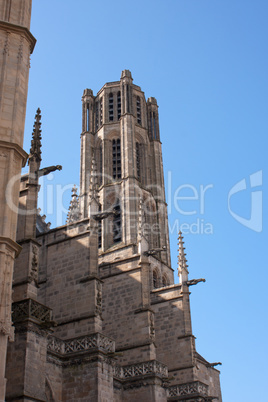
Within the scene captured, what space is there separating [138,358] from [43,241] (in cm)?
622

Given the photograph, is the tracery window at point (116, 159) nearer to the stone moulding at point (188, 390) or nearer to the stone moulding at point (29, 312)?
the stone moulding at point (188, 390)

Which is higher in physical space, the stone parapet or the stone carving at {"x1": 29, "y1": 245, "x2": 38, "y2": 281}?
the stone carving at {"x1": 29, "y1": 245, "x2": 38, "y2": 281}

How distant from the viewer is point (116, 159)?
44.0 metres

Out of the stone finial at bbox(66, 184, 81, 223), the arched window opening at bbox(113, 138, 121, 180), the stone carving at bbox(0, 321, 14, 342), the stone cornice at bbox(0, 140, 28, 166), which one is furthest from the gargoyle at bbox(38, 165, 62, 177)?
the arched window opening at bbox(113, 138, 121, 180)

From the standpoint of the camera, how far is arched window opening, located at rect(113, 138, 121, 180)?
141 feet

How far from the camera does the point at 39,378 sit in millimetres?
14281

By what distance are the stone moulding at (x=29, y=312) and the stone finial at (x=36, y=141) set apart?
Result: 5.22 m

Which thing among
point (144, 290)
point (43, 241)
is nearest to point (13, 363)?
point (43, 241)

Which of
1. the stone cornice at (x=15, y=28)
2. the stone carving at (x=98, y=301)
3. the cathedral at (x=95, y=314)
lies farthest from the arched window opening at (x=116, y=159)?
the stone cornice at (x=15, y=28)

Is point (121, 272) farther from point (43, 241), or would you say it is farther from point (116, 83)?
point (116, 83)

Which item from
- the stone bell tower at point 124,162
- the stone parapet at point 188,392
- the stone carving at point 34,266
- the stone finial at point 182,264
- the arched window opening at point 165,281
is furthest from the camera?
the stone bell tower at point 124,162

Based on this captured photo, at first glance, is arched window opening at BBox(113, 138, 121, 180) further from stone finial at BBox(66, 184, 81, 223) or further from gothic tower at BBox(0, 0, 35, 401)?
gothic tower at BBox(0, 0, 35, 401)

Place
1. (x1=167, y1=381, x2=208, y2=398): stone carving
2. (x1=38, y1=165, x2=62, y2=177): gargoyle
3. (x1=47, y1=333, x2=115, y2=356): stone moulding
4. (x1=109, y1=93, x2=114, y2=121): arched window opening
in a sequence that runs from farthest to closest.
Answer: (x1=109, y1=93, x2=114, y2=121): arched window opening, (x1=167, y1=381, x2=208, y2=398): stone carving, (x1=38, y1=165, x2=62, y2=177): gargoyle, (x1=47, y1=333, x2=115, y2=356): stone moulding

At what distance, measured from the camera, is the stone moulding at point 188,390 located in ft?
83.5
